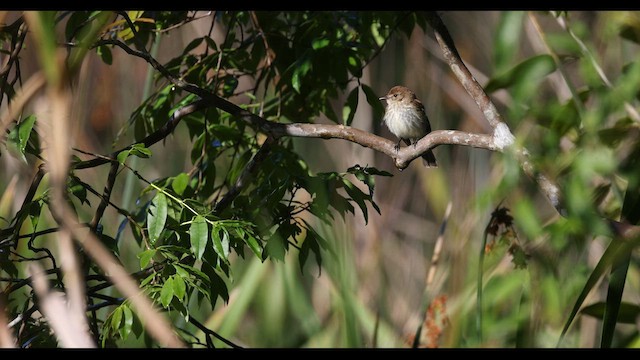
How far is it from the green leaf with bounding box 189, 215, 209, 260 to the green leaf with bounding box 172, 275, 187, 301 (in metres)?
0.08

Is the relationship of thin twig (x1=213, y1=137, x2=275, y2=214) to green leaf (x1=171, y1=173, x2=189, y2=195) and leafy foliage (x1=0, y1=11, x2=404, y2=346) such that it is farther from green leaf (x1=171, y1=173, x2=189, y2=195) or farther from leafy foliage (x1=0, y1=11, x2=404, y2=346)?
green leaf (x1=171, y1=173, x2=189, y2=195)

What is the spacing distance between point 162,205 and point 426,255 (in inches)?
129

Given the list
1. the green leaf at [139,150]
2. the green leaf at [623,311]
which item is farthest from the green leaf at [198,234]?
the green leaf at [623,311]

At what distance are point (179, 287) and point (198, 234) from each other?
0.17 meters

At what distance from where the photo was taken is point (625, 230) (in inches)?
71.9

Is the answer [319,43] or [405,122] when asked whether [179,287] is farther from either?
[405,122]

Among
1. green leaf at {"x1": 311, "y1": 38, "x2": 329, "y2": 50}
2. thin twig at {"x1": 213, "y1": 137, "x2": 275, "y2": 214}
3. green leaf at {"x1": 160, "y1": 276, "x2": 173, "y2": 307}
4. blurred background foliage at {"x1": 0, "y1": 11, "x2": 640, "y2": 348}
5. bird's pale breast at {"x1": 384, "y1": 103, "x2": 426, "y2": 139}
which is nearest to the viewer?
blurred background foliage at {"x1": 0, "y1": 11, "x2": 640, "y2": 348}

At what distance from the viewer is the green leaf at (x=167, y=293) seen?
2.00m

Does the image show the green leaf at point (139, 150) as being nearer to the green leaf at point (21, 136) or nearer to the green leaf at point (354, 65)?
the green leaf at point (21, 136)

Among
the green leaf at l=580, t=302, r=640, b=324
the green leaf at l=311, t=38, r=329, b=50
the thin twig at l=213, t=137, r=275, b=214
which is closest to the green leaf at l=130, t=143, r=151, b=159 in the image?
the thin twig at l=213, t=137, r=275, b=214

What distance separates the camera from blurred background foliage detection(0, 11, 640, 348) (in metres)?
1.89

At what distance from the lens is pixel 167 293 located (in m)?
2.03

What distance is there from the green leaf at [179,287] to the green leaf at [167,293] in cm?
1
